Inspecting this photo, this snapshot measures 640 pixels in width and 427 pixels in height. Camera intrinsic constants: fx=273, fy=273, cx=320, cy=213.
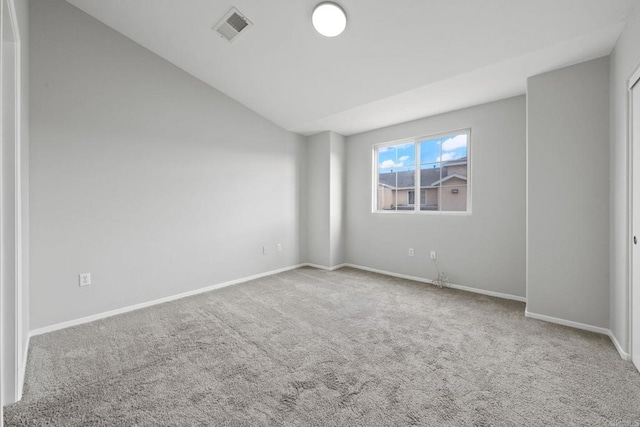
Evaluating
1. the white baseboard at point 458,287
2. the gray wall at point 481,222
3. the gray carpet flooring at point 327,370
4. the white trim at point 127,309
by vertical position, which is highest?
the gray wall at point 481,222

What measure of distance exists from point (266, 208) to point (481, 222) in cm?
301

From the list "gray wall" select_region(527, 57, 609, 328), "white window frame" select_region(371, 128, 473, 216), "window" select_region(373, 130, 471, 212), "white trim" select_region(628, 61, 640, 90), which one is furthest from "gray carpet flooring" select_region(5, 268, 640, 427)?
"white trim" select_region(628, 61, 640, 90)

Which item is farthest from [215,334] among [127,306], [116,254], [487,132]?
[487,132]

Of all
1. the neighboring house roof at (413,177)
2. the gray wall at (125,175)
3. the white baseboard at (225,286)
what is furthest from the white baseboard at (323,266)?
the neighboring house roof at (413,177)

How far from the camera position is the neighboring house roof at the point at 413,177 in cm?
378

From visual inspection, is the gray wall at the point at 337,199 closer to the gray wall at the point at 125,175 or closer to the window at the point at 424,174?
the window at the point at 424,174

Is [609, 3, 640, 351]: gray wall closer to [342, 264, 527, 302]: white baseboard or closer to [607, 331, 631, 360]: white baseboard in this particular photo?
[607, 331, 631, 360]: white baseboard

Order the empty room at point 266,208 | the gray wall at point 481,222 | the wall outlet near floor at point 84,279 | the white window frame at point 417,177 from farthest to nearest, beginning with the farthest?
the white window frame at point 417,177 < the gray wall at point 481,222 < the wall outlet near floor at point 84,279 < the empty room at point 266,208

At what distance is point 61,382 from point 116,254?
1.35 m

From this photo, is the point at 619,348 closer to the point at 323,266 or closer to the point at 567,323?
the point at 567,323

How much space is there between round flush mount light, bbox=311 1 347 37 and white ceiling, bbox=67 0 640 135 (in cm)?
6

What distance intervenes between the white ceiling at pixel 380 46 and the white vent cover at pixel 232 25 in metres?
0.05

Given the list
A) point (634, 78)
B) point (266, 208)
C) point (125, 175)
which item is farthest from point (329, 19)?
point (266, 208)

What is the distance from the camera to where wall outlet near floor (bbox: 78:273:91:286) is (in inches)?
104
